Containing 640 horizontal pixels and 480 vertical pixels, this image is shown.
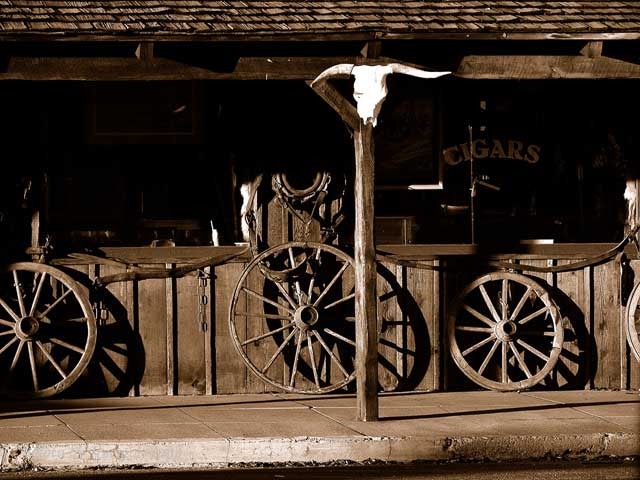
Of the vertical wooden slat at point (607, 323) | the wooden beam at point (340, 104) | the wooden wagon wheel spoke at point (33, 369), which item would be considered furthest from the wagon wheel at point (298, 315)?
the vertical wooden slat at point (607, 323)

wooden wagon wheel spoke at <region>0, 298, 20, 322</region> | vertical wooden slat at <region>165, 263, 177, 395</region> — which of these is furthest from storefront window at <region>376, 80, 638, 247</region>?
wooden wagon wheel spoke at <region>0, 298, 20, 322</region>

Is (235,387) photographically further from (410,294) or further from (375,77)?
(375,77)

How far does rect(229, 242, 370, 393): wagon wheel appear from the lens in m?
12.5

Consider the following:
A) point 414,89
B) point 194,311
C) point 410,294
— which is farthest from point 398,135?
point 194,311

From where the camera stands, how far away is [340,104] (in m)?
11.0

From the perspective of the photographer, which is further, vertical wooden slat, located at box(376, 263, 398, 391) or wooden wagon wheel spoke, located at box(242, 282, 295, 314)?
vertical wooden slat, located at box(376, 263, 398, 391)

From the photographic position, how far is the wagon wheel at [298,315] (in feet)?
41.2

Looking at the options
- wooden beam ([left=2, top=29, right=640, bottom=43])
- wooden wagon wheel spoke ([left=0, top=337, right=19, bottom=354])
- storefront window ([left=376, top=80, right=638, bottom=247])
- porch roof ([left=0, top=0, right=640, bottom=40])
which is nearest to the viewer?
wooden beam ([left=2, top=29, right=640, bottom=43])

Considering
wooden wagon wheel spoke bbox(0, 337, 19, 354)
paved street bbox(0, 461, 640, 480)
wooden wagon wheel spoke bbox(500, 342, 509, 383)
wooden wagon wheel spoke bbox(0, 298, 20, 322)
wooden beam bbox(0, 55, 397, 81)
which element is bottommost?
paved street bbox(0, 461, 640, 480)

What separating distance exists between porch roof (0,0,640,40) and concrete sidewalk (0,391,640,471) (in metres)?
2.98

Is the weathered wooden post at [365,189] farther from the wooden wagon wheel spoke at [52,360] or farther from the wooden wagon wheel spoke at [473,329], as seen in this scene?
the wooden wagon wheel spoke at [52,360]

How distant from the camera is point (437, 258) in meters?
12.8

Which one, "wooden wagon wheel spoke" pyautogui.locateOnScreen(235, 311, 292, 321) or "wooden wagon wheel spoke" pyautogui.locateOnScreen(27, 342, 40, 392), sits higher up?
"wooden wagon wheel spoke" pyautogui.locateOnScreen(235, 311, 292, 321)

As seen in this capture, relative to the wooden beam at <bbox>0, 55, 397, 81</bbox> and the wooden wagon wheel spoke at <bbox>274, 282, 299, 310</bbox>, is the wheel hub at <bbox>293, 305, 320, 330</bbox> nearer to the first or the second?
the wooden wagon wheel spoke at <bbox>274, 282, 299, 310</bbox>
